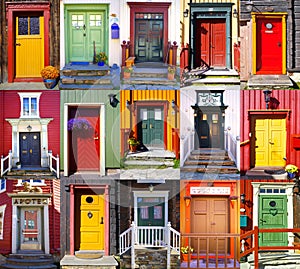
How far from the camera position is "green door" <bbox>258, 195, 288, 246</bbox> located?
536 centimetres

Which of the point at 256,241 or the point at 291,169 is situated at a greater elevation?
the point at 291,169

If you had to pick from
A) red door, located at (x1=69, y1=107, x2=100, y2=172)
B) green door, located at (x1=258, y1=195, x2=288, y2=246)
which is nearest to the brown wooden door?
green door, located at (x1=258, y1=195, x2=288, y2=246)

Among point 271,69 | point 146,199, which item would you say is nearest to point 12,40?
point 146,199

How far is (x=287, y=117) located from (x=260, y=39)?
64 centimetres

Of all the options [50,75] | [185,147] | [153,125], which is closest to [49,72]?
[50,75]

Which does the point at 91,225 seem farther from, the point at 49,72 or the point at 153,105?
the point at 49,72

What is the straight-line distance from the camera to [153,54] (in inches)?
207

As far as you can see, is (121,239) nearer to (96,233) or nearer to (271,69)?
(96,233)

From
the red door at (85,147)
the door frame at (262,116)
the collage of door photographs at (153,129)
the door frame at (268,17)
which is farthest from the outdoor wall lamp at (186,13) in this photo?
the red door at (85,147)

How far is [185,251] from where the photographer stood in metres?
5.33

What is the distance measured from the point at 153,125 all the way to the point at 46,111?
2.77 feet

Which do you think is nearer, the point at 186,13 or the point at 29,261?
the point at 186,13

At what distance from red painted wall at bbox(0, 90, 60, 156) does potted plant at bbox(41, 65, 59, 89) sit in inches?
2.7

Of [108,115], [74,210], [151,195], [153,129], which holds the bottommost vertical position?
[74,210]
